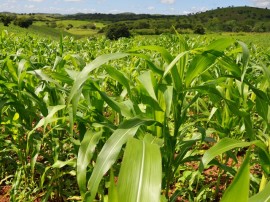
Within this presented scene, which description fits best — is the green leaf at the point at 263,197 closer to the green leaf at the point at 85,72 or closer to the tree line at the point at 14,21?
the green leaf at the point at 85,72

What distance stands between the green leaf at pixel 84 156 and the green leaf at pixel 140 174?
0.57 meters

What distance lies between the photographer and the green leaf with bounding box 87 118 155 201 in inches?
38.3

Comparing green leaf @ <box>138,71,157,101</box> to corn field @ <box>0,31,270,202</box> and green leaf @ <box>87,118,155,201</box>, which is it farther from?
green leaf @ <box>87,118,155,201</box>

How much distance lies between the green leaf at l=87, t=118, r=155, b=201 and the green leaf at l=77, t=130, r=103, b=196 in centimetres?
29

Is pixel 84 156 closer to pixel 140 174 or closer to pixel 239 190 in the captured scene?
pixel 140 174

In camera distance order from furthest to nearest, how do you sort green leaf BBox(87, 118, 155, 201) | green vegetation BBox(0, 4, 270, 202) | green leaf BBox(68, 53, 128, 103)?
1. green leaf BBox(68, 53, 128, 103)
2. green leaf BBox(87, 118, 155, 201)
3. green vegetation BBox(0, 4, 270, 202)

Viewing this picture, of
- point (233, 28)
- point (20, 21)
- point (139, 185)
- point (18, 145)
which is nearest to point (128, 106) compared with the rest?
point (139, 185)

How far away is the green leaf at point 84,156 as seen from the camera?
1.39 meters

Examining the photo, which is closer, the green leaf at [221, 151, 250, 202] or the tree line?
the green leaf at [221, 151, 250, 202]

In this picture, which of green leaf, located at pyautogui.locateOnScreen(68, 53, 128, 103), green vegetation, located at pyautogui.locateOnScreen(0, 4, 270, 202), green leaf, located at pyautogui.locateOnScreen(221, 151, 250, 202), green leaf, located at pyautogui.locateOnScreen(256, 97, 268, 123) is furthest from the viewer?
green leaf, located at pyautogui.locateOnScreen(256, 97, 268, 123)

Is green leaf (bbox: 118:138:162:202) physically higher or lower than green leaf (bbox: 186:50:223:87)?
lower

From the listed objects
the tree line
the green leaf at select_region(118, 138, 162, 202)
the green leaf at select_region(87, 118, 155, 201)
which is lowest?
the green leaf at select_region(87, 118, 155, 201)

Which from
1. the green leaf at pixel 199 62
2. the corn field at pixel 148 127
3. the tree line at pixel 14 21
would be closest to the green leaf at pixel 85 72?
the corn field at pixel 148 127

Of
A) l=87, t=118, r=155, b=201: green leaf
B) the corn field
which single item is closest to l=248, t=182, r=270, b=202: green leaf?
the corn field
